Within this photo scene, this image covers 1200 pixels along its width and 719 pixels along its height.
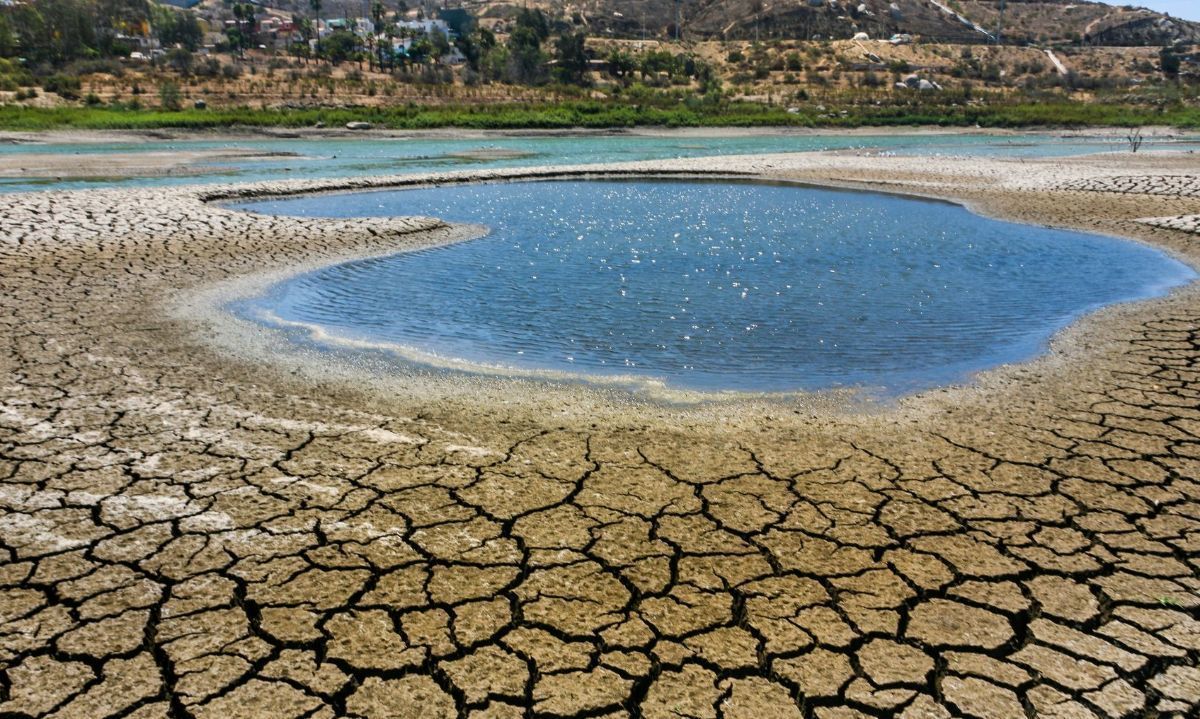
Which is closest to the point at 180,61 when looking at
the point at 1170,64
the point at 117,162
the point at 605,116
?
the point at 605,116

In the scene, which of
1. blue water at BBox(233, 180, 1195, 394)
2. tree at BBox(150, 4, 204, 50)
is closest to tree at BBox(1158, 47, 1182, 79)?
blue water at BBox(233, 180, 1195, 394)

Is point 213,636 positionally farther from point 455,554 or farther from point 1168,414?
point 1168,414

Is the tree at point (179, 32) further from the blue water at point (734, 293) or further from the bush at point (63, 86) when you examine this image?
the blue water at point (734, 293)

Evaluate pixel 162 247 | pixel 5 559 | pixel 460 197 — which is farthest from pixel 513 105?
pixel 5 559

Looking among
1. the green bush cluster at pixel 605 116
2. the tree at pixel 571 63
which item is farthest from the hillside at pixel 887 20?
the green bush cluster at pixel 605 116

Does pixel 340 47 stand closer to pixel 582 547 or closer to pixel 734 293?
pixel 734 293

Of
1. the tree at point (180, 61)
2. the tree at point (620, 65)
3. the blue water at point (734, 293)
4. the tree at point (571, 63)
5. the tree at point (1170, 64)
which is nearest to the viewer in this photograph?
the blue water at point (734, 293)

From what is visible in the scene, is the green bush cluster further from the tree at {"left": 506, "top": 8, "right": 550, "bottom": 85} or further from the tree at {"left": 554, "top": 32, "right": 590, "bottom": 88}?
the tree at {"left": 506, "top": 8, "right": 550, "bottom": 85}
